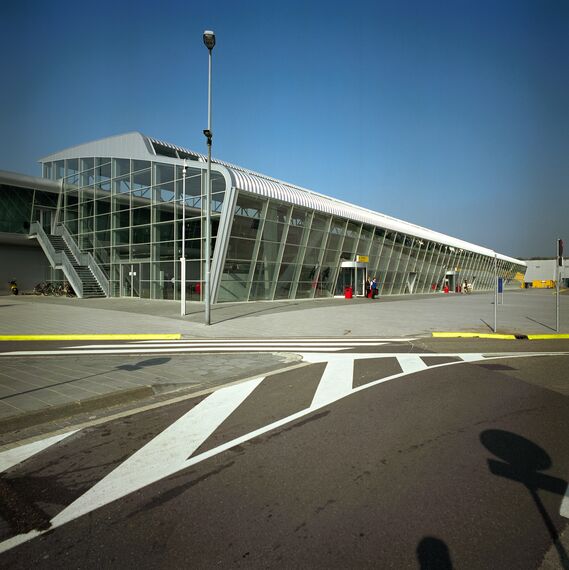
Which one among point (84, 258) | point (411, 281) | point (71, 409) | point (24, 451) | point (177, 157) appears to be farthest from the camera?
point (411, 281)

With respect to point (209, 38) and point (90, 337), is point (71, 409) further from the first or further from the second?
point (209, 38)

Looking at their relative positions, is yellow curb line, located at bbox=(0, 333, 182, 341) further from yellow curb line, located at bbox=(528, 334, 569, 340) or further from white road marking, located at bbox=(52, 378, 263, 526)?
yellow curb line, located at bbox=(528, 334, 569, 340)

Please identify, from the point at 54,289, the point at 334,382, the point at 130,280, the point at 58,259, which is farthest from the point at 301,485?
the point at 54,289

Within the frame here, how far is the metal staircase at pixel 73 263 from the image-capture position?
31672mm

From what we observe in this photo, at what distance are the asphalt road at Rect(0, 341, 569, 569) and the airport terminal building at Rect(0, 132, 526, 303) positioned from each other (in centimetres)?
1926

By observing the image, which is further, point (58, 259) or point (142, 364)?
point (58, 259)

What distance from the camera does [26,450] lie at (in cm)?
435

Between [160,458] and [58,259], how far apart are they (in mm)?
34776

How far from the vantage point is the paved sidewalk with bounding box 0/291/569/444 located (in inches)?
234

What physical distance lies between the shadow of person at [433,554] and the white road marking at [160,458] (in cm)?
229

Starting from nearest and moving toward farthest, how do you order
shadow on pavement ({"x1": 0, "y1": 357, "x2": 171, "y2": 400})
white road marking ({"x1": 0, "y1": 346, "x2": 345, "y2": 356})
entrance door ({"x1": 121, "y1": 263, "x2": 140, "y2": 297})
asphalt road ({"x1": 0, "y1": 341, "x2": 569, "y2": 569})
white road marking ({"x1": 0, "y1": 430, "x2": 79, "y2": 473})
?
asphalt road ({"x1": 0, "y1": 341, "x2": 569, "y2": 569})
white road marking ({"x1": 0, "y1": 430, "x2": 79, "y2": 473})
shadow on pavement ({"x1": 0, "y1": 357, "x2": 171, "y2": 400})
white road marking ({"x1": 0, "y1": 346, "x2": 345, "y2": 356})
entrance door ({"x1": 121, "y1": 263, "x2": 140, "y2": 297})

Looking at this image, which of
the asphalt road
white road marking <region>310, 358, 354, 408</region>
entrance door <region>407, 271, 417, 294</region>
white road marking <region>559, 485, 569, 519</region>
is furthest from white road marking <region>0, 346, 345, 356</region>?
entrance door <region>407, 271, 417, 294</region>

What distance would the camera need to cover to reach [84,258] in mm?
34125

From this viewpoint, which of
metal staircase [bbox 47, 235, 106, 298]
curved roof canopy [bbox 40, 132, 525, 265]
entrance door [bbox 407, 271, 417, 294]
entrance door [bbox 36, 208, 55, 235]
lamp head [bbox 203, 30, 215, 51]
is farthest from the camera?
entrance door [bbox 407, 271, 417, 294]
